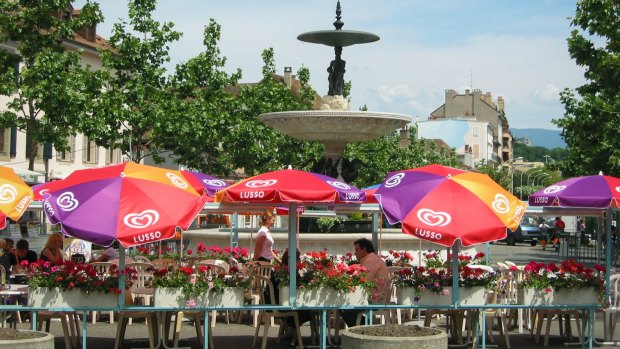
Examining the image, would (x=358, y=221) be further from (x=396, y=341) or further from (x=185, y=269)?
(x=396, y=341)

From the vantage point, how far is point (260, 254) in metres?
16.3

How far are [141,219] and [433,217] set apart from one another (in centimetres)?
338

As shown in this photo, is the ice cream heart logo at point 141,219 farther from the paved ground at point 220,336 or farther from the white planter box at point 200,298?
the paved ground at point 220,336

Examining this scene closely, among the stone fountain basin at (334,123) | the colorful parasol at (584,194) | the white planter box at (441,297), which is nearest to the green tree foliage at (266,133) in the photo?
the stone fountain basin at (334,123)

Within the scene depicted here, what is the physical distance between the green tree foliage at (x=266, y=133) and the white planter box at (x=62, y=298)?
89.1 feet

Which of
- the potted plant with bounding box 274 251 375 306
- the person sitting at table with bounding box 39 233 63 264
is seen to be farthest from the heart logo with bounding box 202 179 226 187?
the potted plant with bounding box 274 251 375 306

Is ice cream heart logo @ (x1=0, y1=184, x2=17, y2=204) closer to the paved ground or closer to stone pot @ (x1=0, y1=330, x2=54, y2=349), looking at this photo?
the paved ground

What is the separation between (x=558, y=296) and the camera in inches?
525

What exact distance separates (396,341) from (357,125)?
12427mm

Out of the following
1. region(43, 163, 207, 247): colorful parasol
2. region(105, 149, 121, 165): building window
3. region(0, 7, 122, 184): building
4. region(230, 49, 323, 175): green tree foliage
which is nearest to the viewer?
region(43, 163, 207, 247): colorful parasol

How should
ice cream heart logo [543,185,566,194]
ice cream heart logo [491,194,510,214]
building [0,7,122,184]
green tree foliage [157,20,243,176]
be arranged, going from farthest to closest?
building [0,7,122,184] → green tree foliage [157,20,243,176] → ice cream heart logo [543,185,566,194] → ice cream heart logo [491,194,510,214]

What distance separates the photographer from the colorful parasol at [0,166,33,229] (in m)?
12.6

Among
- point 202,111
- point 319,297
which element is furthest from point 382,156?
point 319,297

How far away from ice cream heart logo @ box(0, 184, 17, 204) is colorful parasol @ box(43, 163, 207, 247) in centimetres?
107
